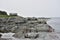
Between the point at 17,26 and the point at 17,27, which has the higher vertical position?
the point at 17,26

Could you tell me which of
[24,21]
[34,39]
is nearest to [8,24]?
[24,21]

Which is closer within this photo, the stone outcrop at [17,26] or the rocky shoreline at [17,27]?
the rocky shoreline at [17,27]

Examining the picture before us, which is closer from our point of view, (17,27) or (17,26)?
(17,27)

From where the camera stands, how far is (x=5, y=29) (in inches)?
1561

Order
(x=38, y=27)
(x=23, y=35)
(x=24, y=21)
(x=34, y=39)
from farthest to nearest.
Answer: (x=24, y=21)
(x=38, y=27)
(x=23, y=35)
(x=34, y=39)

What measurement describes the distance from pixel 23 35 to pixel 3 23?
10703 millimetres

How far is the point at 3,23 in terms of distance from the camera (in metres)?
42.3

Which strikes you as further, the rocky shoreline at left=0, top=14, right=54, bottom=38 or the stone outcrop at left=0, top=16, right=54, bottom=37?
the stone outcrop at left=0, top=16, right=54, bottom=37

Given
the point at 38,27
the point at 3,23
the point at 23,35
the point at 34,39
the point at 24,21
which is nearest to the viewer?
the point at 34,39

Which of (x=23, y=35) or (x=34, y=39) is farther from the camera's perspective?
(x=23, y=35)

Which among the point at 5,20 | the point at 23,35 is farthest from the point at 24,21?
the point at 23,35

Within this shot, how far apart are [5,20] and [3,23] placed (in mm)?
1311

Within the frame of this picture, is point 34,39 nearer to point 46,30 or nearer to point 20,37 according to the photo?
point 20,37

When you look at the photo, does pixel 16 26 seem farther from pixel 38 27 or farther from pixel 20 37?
pixel 20 37
